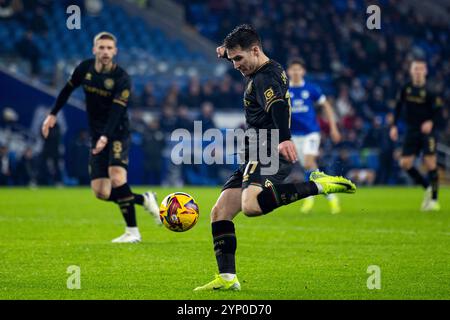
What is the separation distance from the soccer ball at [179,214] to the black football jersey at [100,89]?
10.5ft

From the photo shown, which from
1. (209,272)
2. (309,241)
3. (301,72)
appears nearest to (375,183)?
(301,72)

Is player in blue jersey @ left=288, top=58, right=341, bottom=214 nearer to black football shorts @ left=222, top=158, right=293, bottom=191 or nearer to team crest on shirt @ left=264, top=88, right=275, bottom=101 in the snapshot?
black football shorts @ left=222, top=158, right=293, bottom=191

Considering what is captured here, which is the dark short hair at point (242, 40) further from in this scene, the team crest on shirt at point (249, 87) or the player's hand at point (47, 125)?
the player's hand at point (47, 125)

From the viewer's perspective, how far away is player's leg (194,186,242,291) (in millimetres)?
8016

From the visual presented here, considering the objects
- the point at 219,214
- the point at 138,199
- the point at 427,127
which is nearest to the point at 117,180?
the point at 138,199

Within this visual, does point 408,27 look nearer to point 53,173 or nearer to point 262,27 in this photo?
point 262,27

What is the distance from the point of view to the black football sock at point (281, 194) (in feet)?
26.4

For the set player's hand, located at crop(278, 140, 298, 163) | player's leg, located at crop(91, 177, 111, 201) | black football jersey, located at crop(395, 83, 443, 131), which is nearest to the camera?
player's hand, located at crop(278, 140, 298, 163)

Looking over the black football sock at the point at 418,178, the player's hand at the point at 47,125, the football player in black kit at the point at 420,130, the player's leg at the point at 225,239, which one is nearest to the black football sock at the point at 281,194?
the player's leg at the point at 225,239

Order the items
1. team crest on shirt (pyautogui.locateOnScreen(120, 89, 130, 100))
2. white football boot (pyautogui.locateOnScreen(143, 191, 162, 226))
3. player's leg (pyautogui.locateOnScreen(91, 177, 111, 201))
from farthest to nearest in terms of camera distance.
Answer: white football boot (pyautogui.locateOnScreen(143, 191, 162, 226)) → player's leg (pyautogui.locateOnScreen(91, 177, 111, 201)) → team crest on shirt (pyautogui.locateOnScreen(120, 89, 130, 100))

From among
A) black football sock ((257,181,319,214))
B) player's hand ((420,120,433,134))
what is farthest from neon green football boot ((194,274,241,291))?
player's hand ((420,120,433,134))

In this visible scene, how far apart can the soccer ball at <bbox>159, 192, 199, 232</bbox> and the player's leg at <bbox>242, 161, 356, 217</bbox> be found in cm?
106

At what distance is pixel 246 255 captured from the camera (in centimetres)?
1075

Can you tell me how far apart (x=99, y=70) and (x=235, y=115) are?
54.6 feet
